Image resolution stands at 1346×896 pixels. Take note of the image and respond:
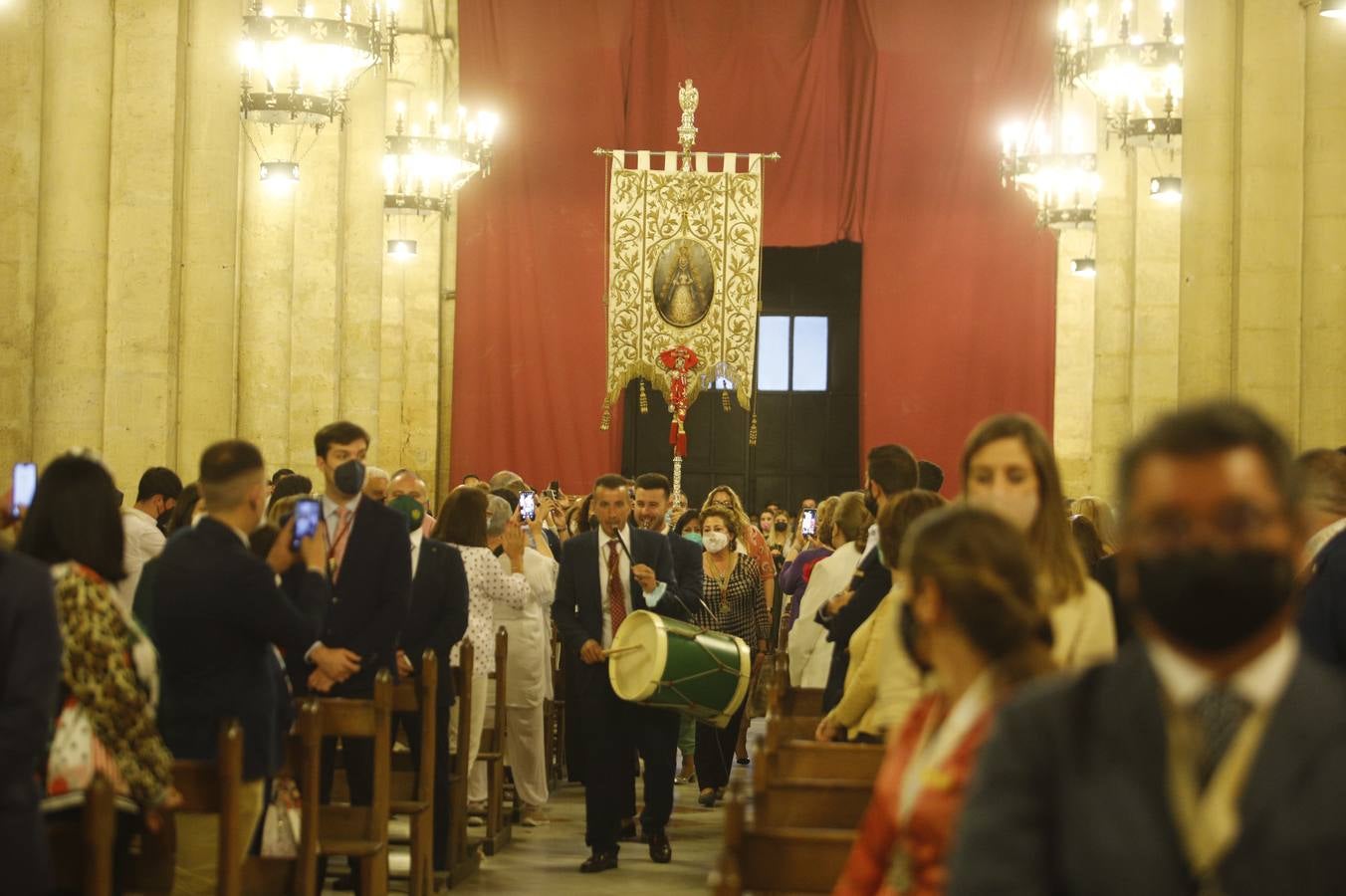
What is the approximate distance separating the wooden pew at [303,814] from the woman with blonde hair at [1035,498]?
93.6 inches

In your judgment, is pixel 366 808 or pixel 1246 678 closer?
pixel 1246 678

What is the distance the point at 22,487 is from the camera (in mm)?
5109

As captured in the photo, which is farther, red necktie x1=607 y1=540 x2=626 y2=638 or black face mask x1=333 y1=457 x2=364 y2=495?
red necktie x1=607 y1=540 x2=626 y2=638

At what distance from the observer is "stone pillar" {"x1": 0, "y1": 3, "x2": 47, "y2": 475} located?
10812 mm

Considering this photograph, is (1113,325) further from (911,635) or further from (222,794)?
(911,635)

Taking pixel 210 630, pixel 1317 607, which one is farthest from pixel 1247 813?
pixel 210 630

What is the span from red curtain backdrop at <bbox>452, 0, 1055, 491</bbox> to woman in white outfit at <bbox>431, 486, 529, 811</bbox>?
13208 mm

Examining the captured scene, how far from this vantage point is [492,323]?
2286 cm

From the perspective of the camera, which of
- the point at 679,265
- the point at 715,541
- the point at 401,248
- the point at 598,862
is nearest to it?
the point at 598,862

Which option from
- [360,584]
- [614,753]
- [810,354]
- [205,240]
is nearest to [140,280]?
[205,240]

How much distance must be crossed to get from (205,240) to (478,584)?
179 inches

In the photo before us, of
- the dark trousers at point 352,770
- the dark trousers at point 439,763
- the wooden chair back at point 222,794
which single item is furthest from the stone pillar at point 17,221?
the wooden chair back at point 222,794

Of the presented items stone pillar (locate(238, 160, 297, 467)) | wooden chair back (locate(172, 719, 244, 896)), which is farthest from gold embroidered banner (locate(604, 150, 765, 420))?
wooden chair back (locate(172, 719, 244, 896))

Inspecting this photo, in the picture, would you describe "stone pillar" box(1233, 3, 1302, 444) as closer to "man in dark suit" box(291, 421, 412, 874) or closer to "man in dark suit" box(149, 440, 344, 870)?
"man in dark suit" box(291, 421, 412, 874)
